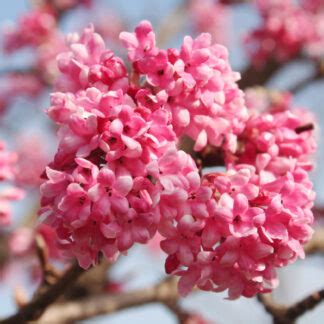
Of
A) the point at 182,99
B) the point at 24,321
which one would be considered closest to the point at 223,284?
the point at 182,99

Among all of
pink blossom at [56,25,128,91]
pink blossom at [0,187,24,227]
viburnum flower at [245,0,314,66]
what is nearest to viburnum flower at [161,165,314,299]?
pink blossom at [56,25,128,91]

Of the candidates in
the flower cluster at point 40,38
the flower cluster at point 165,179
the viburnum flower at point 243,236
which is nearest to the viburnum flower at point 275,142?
the flower cluster at point 165,179

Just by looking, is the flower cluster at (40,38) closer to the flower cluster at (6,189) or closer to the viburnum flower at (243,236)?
the flower cluster at (6,189)

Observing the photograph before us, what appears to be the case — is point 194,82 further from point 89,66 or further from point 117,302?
point 117,302

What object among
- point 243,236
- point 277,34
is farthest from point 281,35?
point 243,236

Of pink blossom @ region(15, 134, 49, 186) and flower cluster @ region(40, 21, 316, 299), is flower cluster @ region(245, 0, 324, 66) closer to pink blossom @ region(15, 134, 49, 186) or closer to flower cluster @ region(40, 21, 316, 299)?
flower cluster @ region(40, 21, 316, 299)

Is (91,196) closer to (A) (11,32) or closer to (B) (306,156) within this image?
(B) (306,156)
